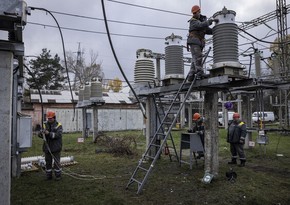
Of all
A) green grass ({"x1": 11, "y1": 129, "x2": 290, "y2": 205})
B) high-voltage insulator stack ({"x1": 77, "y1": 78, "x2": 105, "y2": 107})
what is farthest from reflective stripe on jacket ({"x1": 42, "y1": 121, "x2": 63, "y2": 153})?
high-voltage insulator stack ({"x1": 77, "y1": 78, "x2": 105, "y2": 107})

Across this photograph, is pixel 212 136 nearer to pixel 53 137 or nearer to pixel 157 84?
pixel 157 84

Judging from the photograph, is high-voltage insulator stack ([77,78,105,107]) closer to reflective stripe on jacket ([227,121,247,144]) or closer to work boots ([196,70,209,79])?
reflective stripe on jacket ([227,121,247,144])

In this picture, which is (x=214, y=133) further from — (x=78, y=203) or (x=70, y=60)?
(x=70, y=60)

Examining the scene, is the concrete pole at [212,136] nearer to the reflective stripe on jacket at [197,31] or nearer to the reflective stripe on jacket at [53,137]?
the reflective stripe on jacket at [197,31]

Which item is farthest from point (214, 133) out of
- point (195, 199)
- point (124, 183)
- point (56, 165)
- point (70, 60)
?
point (70, 60)

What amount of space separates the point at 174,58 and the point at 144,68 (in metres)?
1.66

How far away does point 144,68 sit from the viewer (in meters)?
10.7

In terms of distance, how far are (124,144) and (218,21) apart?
7.93m

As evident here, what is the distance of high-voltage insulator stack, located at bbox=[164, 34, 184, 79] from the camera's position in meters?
9.30

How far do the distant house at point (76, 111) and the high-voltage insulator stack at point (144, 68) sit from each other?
1864 cm

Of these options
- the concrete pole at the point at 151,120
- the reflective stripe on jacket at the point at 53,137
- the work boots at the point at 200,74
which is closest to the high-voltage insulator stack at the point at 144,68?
the concrete pole at the point at 151,120

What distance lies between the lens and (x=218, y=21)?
7.31m

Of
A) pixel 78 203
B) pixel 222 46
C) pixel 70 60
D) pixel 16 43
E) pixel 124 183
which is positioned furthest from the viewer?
pixel 70 60

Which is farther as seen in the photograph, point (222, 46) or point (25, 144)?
point (25, 144)
